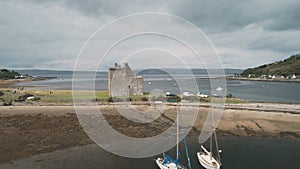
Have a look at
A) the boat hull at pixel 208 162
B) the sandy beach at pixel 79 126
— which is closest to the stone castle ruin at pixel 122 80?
the sandy beach at pixel 79 126

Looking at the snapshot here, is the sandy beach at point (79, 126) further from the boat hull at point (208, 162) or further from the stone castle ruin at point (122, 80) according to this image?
the boat hull at point (208, 162)

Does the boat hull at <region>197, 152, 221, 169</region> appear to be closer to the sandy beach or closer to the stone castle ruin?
the sandy beach

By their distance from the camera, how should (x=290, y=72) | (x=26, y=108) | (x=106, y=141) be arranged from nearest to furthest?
1. (x=106, y=141)
2. (x=26, y=108)
3. (x=290, y=72)

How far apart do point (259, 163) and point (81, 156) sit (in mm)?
14463

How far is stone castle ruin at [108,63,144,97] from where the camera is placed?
4475 cm

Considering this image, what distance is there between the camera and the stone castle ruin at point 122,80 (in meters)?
44.8

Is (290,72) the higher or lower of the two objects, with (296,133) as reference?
higher

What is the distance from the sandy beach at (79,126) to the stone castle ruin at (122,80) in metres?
5.86

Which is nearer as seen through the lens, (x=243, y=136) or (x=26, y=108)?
(x=243, y=136)

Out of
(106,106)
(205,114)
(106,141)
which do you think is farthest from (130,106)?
(106,141)

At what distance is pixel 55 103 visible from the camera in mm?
43094

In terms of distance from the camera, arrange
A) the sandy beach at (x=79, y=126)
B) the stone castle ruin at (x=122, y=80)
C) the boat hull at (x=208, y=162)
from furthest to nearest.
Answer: the stone castle ruin at (x=122, y=80) < the sandy beach at (x=79, y=126) < the boat hull at (x=208, y=162)

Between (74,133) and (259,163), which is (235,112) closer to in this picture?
(259,163)

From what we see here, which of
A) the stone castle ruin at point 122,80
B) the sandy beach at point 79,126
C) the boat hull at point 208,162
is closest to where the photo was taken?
the boat hull at point 208,162
